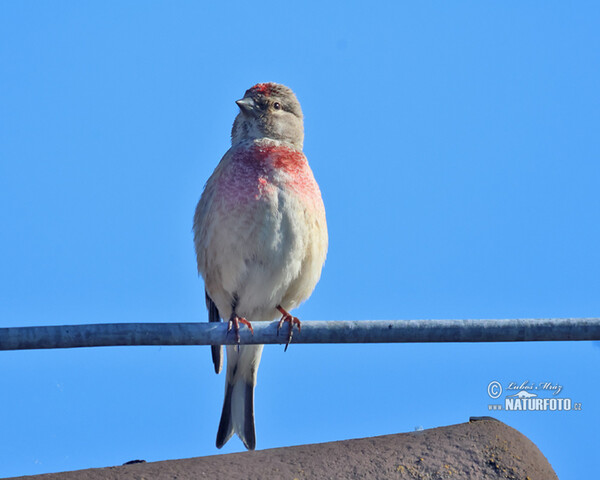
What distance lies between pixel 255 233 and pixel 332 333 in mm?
1711

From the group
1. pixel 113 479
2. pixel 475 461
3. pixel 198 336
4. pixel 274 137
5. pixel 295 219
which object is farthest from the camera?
pixel 274 137

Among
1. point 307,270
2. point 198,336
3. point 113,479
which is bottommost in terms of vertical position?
point 113,479

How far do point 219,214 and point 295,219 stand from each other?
1.63 feet

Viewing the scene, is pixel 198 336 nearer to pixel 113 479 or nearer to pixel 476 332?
pixel 113 479

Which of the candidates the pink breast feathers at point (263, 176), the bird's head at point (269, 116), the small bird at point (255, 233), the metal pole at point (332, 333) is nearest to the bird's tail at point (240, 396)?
the small bird at point (255, 233)

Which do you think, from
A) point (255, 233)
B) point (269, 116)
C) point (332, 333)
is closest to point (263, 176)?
point (255, 233)

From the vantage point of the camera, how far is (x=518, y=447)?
11.6 ft

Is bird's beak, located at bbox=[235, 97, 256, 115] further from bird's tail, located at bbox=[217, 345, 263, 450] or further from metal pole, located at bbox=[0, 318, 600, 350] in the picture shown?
metal pole, located at bbox=[0, 318, 600, 350]

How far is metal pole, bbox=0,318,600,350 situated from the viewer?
285cm

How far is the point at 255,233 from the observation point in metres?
4.75

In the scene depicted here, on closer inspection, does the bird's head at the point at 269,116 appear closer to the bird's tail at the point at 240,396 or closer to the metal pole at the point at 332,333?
the bird's tail at the point at 240,396

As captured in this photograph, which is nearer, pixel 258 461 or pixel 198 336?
pixel 198 336

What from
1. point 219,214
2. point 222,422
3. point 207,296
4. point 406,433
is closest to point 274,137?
point 219,214

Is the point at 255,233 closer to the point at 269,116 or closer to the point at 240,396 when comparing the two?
the point at 269,116
